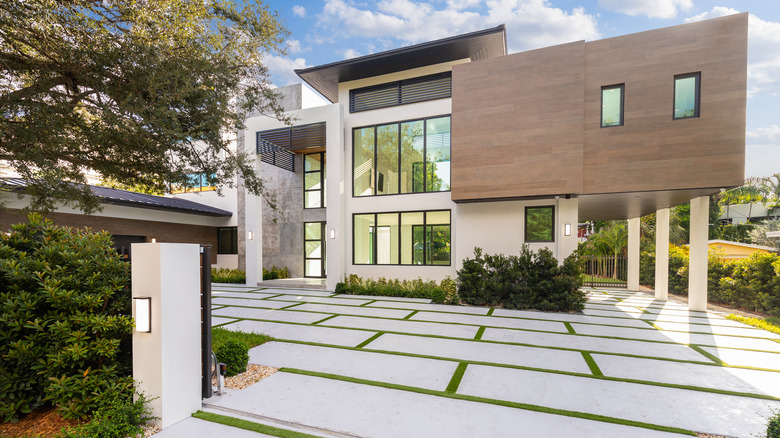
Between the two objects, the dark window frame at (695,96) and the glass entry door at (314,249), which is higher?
the dark window frame at (695,96)

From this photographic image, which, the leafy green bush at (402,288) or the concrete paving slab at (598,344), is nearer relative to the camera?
the concrete paving slab at (598,344)

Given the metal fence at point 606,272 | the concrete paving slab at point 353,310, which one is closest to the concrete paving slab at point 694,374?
the concrete paving slab at point 353,310

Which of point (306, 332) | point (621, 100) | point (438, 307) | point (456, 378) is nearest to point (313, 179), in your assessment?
point (438, 307)

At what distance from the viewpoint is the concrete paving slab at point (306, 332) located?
619cm

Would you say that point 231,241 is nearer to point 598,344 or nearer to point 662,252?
point 598,344

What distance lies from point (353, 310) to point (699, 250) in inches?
405

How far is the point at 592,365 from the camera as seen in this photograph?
4.99 metres

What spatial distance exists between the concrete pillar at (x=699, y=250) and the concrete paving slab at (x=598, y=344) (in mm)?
5129

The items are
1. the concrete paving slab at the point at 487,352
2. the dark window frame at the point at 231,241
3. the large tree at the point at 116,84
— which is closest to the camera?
the concrete paving slab at the point at 487,352

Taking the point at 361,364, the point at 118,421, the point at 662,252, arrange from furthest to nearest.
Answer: the point at 662,252, the point at 361,364, the point at 118,421

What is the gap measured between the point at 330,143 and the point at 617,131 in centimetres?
975

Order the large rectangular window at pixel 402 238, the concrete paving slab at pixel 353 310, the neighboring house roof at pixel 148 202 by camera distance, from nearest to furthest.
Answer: the concrete paving slab at pixel 353 310
the large rectangular window at pixel 402 238
the neighboring house roof at pixel 148 202

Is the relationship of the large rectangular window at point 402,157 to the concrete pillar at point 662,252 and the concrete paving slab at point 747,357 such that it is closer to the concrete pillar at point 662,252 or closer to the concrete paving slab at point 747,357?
the concrete pillar at point 662,252

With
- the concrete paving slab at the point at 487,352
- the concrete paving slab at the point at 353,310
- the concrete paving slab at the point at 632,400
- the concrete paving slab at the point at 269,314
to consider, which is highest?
the concrete paving slab at the point at 632,400
